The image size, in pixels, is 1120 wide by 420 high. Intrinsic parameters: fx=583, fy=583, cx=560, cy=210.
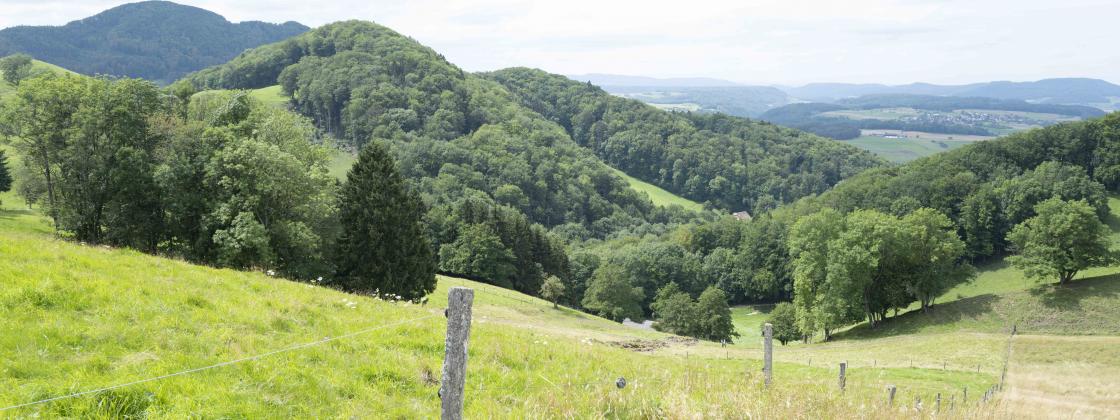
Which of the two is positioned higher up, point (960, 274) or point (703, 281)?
point (960, 274)

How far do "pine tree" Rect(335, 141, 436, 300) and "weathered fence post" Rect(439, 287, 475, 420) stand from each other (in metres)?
30.2

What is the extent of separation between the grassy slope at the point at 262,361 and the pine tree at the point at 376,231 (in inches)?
A: 805

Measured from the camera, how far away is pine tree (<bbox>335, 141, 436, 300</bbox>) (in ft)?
116

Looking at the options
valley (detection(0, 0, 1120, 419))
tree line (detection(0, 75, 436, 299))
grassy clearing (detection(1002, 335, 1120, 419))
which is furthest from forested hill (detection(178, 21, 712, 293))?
grassy clearing (detection(1002, 335, 1120, 419))

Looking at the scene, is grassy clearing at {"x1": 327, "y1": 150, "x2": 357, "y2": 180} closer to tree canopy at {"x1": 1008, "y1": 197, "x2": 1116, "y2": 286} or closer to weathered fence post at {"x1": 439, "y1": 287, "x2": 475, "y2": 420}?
tree canopy at {"x1": 1008, "y1": 197, "x2": 1116, "y2": 286}

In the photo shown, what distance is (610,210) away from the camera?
15462 cm

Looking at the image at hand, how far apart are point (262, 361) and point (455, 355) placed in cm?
472

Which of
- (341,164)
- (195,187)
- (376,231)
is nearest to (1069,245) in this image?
(376,231)

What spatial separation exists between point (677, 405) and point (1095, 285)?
56.8 m

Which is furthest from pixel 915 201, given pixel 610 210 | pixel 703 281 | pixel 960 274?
pixel 610 210

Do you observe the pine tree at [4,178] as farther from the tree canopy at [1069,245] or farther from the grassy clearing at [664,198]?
the grassy clearing at [664,198]

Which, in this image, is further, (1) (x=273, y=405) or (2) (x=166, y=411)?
(1) (x=273, y=405)

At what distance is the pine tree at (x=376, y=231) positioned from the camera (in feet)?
116

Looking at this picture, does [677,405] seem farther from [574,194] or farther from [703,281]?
[574,194]
